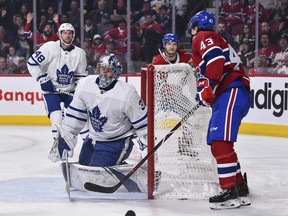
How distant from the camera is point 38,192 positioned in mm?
4582

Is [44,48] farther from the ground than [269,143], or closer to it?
farther from the ground

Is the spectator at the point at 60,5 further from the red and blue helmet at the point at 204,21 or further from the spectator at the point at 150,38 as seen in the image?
the red and blue helmet at the point at 204,21

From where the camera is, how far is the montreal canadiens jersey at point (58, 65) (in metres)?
6.27

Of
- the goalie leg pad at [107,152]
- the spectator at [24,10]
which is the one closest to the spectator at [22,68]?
the spectator at [24,10]

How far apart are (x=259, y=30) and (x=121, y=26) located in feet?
5.77

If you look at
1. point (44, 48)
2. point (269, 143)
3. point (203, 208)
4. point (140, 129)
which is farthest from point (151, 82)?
point (269, 143)

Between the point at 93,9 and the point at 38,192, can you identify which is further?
the point at 93,9

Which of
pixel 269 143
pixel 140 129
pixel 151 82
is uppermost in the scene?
pixel 151 82

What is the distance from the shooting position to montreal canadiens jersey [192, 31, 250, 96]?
4.00m

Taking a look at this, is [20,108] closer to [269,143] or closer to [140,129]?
[269,143]

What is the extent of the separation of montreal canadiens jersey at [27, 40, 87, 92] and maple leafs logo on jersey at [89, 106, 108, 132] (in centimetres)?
180

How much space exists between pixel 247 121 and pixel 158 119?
11.6 feet

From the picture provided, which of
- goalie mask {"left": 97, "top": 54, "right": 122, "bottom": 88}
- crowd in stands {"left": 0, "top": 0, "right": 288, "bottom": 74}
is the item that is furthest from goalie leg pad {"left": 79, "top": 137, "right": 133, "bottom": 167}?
crowd in stands {"left": 0, "top": 0, "right": 288, "bottom": 74}

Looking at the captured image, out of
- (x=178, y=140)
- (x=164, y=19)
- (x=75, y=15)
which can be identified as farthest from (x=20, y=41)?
(x=178, y=140)
